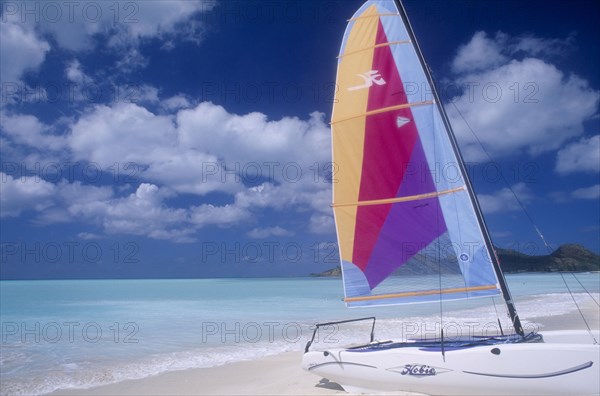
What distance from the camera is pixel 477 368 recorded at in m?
5.55

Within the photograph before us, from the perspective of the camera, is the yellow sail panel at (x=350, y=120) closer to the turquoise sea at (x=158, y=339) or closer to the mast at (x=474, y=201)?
the mast at (x=474, y=201)

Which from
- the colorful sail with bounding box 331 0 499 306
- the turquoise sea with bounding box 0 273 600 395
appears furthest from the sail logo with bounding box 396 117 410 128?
the turquoise sea with bounding box 0 273 600 395

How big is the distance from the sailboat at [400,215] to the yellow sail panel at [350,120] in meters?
0.02

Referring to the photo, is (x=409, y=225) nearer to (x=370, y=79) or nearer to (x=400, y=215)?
(x=400, y=215)

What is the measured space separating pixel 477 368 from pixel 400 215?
240 centimetres

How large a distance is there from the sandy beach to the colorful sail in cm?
157

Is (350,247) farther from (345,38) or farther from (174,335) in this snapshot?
(174,335)

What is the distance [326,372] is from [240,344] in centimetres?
610

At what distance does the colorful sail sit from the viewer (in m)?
6.63

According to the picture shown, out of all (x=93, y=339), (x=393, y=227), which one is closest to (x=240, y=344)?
(x=93, y=339)

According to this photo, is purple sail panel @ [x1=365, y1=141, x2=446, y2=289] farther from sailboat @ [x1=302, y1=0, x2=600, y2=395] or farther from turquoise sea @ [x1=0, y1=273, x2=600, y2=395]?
turquoise sea @ [x1=0, y1=273, x2=600, y2=395]

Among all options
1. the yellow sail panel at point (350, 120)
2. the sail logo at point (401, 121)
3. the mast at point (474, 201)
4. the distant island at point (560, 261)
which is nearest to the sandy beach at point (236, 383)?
the mast at point (474, 201)

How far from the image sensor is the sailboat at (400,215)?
20.2 ft

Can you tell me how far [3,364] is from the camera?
10.0 metres
